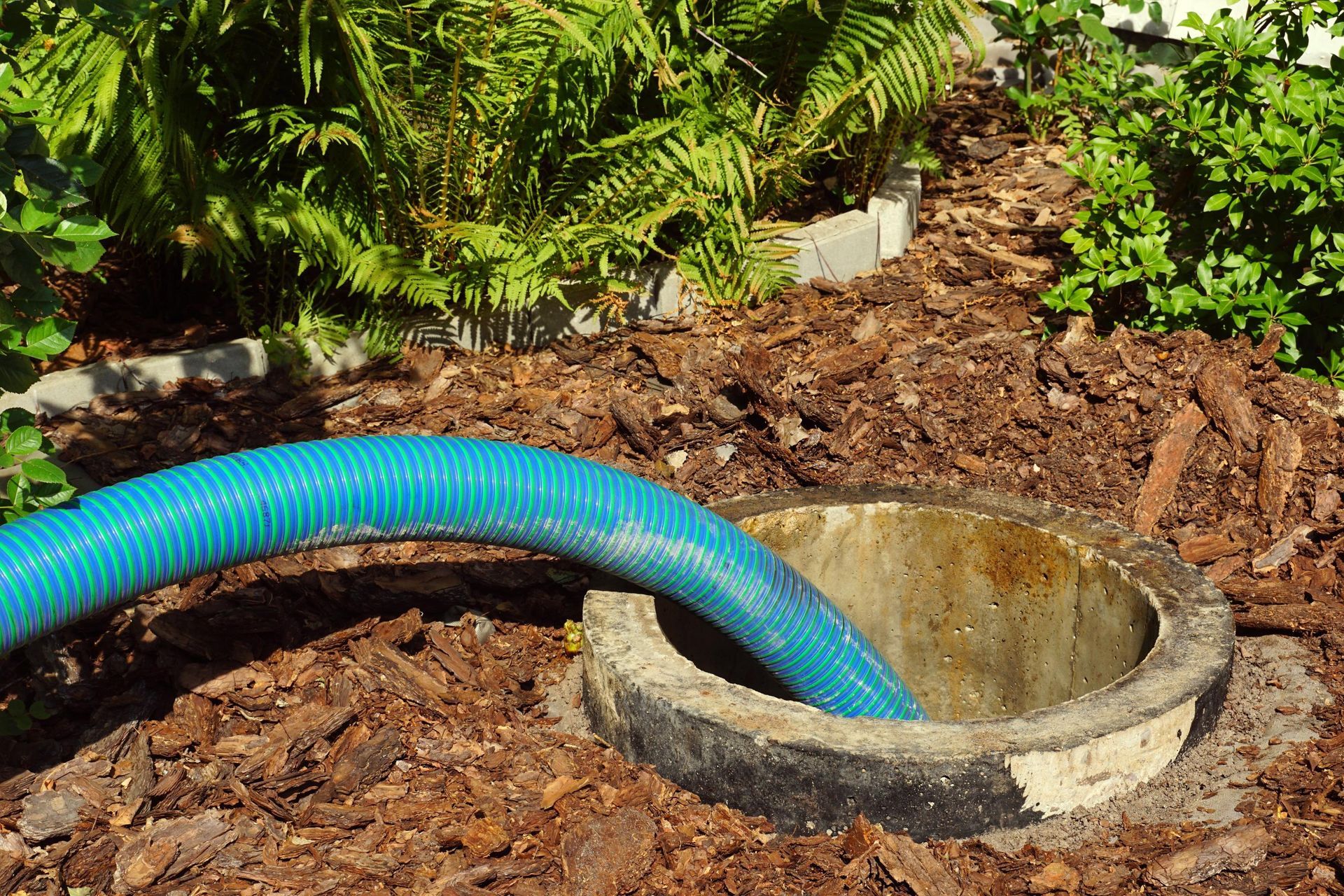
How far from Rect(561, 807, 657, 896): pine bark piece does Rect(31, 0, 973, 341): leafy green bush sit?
7.80ft

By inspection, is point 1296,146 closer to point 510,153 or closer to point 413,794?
point 510,153

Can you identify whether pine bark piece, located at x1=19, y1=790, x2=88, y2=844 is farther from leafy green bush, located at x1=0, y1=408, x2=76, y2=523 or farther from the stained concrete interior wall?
the stained concrete interior wall

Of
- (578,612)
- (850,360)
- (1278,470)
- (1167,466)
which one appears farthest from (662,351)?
(1278,470)

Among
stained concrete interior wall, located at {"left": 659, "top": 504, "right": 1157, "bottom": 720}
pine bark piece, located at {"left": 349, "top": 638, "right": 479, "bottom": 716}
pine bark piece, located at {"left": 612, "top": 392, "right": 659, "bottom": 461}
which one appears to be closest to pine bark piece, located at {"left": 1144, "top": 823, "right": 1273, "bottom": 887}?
stained concrete interior wall, located at {"left": 659, "top": 504, "right": 1157, "bottom": 720}

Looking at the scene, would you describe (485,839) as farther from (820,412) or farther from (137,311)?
(137,311)

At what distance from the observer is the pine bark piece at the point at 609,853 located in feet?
9.45

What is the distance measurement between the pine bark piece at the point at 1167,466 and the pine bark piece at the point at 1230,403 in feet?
0.17

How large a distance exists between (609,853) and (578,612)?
3.67 ft

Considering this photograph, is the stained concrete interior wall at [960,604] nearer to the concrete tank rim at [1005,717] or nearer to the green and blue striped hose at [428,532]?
the concrete tank rim at [1005,717]

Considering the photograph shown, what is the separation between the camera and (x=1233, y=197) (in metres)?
4.50

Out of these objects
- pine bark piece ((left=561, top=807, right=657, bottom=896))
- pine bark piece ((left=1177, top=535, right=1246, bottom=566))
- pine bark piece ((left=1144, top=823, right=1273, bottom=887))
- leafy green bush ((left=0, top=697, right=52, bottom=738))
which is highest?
pine bark piece ((left=1177, top=535, right=1246, bottom=566))

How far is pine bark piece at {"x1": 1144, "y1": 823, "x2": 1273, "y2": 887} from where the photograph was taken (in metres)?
2.81

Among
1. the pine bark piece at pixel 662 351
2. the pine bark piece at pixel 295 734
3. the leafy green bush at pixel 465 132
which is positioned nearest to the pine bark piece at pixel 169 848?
the pine bark piece at pixel 295 734

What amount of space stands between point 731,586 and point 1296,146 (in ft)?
8.00
